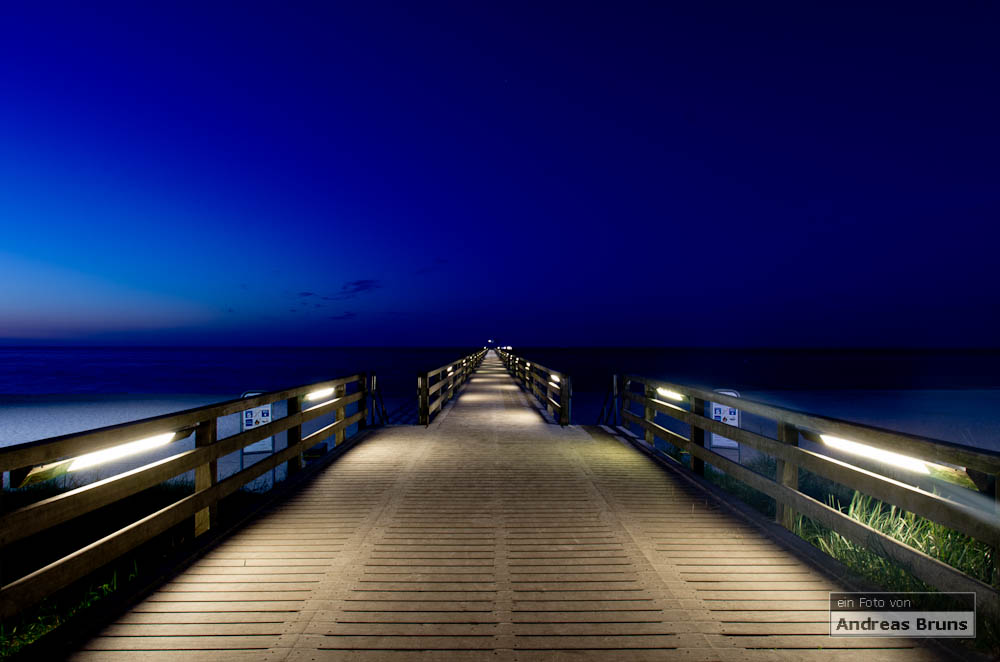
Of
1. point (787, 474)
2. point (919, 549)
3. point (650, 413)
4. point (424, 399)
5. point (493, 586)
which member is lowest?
point (919, 549)

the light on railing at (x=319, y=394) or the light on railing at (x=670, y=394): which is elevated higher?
the light on railing at (x=319, y=394)

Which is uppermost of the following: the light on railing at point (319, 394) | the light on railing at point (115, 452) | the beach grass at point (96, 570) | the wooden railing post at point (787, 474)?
the light on railing at point (319, 394)

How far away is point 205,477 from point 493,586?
2594 mm

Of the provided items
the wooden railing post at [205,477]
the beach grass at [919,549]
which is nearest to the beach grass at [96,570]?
the wooden railing post at [205,477]

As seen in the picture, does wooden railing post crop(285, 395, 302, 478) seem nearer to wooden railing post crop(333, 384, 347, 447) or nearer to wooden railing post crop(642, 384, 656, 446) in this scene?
wooden railing post crop(333, 384, 347, 447)

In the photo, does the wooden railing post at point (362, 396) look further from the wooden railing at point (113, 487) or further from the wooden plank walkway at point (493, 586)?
the wooden plank walkway at point (493, 586)

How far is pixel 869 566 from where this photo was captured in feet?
13.5

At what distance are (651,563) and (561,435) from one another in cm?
538

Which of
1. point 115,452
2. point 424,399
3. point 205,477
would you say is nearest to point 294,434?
point 205,477

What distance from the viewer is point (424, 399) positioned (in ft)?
34.2

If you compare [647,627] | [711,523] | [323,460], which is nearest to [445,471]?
[323,460]

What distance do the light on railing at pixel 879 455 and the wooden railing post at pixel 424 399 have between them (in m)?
7.36

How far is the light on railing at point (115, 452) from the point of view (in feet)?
10.7

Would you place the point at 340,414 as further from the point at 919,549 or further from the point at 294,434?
the point at 919,549
